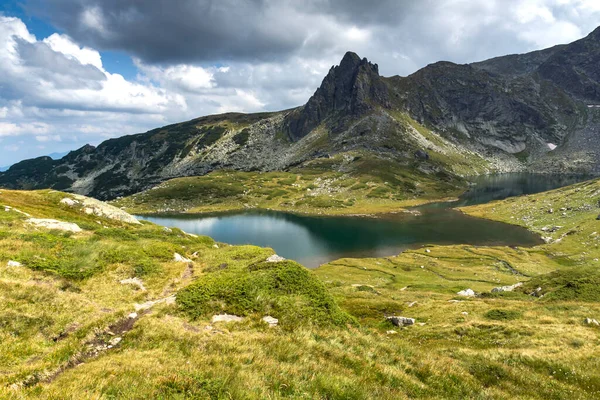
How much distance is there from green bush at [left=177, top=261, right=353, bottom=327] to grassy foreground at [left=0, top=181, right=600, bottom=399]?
85mm

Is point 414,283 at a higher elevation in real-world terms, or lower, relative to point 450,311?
lower

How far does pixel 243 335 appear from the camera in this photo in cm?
1465

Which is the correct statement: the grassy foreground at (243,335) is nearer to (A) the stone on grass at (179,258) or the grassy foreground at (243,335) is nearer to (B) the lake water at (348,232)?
(A) the stone on grass at (179,258)

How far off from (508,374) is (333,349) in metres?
9.38

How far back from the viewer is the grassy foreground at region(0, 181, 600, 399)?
32.8ft

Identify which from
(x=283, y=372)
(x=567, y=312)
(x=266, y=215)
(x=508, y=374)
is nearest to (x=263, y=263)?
(x=283, y=372)

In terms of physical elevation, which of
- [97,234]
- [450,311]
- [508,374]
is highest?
[97,234]

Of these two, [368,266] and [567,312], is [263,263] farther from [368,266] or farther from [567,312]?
[368,266]

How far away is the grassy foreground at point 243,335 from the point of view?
10.0 meters

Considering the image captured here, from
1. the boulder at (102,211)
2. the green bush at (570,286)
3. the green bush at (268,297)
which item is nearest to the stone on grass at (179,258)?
the green bush at (268,297)

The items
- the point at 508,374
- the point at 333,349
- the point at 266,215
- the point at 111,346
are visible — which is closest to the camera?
the point at 111,346

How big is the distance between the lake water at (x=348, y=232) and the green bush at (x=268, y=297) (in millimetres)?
69650

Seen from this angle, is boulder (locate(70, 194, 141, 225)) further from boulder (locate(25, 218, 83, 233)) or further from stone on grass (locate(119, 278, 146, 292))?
stone on grass (locate(119, 278, 146, 292))

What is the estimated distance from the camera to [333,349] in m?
14.1
